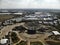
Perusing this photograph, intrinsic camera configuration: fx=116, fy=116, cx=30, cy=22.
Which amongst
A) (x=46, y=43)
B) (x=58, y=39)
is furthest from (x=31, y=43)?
(x=58, y=39)

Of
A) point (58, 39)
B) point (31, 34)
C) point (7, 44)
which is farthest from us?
point (31, 34)

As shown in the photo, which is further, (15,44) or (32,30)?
(32,30)

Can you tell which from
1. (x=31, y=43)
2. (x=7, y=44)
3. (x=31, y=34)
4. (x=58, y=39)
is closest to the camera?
(x=7, y=44)

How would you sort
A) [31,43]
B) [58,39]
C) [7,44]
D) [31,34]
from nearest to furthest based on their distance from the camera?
[7,44]
[31,43]
[58,39]
[31,34]

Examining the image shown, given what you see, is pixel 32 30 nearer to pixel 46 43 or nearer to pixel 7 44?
pixel 46 43

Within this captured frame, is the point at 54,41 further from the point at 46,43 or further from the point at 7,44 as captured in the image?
the point at 7,44

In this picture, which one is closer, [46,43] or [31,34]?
[46,43]

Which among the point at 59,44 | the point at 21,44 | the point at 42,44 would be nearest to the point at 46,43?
the point at 42,44

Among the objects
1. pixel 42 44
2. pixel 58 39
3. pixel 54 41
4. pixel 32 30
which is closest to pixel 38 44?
pixel 42 44
